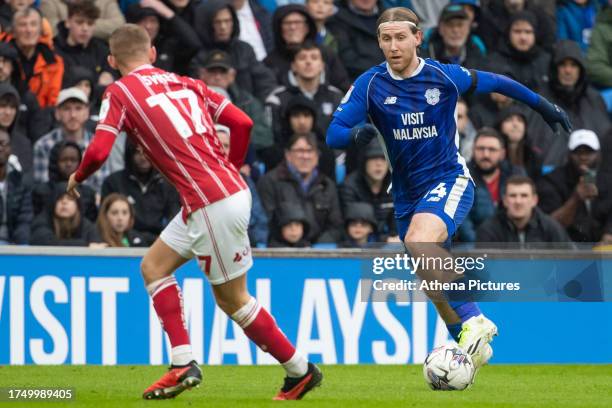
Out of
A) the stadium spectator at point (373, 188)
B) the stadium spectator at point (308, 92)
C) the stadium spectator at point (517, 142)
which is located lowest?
the stadium spectator at point (373, 188)

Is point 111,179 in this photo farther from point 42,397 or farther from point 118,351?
point 42,397

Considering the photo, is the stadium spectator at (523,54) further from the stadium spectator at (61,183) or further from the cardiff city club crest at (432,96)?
the cardiff city club crest at (432,96)

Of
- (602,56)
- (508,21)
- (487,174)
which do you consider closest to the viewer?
(487,174)

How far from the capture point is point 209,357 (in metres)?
11.8

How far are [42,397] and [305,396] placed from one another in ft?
5.36

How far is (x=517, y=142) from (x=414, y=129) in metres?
5.60

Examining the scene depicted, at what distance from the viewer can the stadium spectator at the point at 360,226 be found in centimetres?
1334

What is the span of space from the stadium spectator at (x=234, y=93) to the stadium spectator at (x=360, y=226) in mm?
1548

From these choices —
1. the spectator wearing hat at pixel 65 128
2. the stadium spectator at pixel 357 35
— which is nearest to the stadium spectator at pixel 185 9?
the stadium spectator at pixel 357 35

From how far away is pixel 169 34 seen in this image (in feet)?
49.1

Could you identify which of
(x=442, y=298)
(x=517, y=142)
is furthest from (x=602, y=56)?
(x=442, y=298)

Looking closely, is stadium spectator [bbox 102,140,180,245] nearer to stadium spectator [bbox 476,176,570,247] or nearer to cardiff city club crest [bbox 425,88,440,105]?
stadium spectator [bbox 476,176,570,247]

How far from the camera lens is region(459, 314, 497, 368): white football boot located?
887 centimetres

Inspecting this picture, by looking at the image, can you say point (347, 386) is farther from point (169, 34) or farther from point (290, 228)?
point (169, 34)
